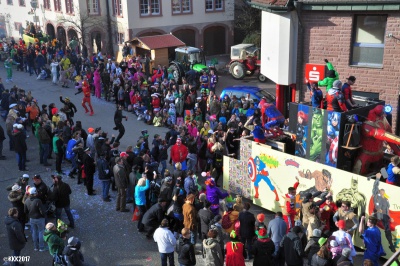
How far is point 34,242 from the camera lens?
36.7 feet

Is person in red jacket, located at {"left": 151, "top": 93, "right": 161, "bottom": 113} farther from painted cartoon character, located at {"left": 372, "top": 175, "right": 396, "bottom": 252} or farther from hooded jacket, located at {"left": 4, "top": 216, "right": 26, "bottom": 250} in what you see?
painted cartoon character, located at {"left": 372, "top": 175, "right": 396, "bottom": 252}

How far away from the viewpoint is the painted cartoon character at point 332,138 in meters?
11.1

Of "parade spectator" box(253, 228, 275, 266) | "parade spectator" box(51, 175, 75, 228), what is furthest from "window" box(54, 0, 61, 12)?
"parade spectator" box(253, 228, 275, 266)

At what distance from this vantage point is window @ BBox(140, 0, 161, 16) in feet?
112

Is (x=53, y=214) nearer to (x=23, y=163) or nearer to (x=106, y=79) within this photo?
(x=23, y=163)

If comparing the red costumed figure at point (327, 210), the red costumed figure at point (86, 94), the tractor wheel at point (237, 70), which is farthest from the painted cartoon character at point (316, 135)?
the tractor wheel at point (237, 70)

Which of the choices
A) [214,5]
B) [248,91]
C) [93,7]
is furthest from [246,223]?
[214,5]

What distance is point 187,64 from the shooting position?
27594mm

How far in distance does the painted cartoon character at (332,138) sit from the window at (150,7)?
25202 millimetres

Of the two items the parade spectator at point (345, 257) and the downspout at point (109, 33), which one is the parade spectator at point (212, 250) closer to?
the parade spectator at point (345, 257)

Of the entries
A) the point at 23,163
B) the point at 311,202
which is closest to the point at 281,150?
the point at 311,202

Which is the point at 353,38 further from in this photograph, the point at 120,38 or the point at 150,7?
the point at 120,38

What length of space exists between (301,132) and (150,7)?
24.6m

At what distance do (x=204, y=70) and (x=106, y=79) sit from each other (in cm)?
584
